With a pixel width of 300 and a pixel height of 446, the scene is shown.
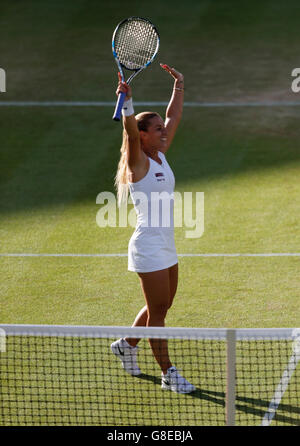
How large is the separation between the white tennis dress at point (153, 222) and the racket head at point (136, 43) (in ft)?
4.07

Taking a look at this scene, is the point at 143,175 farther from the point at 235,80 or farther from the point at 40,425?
the point at 235,80

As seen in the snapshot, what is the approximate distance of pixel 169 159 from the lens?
43.2ft

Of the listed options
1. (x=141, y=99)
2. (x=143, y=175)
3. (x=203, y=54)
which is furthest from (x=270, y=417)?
(x=203, y=54)

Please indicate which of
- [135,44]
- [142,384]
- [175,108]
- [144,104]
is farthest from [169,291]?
[144,104]

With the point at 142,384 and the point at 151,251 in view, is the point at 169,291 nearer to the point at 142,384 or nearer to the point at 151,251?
the point at 151,251

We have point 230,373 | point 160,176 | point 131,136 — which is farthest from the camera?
point 160,176

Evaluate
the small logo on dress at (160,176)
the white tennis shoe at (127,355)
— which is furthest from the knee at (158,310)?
the small logo on dress at (160,176)

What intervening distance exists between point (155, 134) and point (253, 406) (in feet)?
8.28

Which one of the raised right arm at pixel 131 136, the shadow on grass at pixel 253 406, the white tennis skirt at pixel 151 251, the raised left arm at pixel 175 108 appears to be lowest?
the shadow on grass at pixel 253 406

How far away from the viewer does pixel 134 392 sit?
24.2 feet

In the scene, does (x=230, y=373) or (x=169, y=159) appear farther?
(x=169, y=159)

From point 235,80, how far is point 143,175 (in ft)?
31.8

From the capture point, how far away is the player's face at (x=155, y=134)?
7188 millimetres

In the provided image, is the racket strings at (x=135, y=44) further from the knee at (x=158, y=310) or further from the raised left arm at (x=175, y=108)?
the knee at (x=158, y=310)
